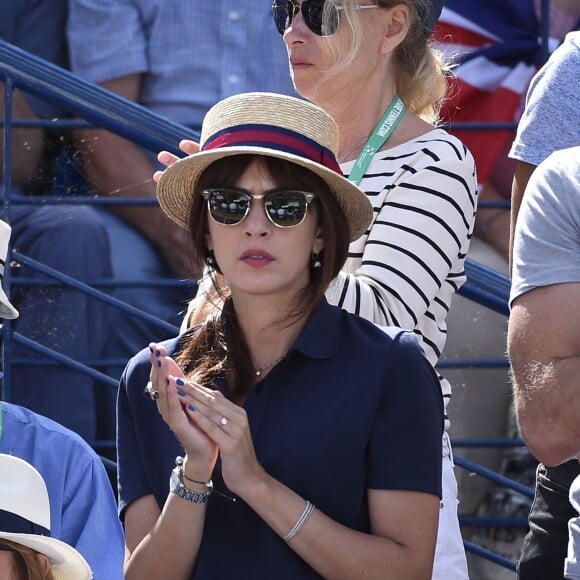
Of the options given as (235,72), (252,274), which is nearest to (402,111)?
(252,274)

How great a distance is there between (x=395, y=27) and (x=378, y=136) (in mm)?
278

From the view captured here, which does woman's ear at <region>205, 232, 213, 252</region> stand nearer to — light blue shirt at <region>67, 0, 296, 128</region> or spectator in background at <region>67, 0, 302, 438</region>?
spectator in background at <region>67, 0, 302, 438</region>

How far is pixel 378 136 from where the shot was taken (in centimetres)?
298

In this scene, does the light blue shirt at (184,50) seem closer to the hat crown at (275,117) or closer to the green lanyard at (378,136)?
the green lanyard at (378,136)

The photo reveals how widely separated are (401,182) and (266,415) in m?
0.67

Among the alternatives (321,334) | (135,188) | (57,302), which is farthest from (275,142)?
(135,188)

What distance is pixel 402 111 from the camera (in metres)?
3.05

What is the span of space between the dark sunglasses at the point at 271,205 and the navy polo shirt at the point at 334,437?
0.23 meters

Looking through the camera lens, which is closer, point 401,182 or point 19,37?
point 401,182

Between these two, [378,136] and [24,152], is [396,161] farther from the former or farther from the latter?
[24,152]

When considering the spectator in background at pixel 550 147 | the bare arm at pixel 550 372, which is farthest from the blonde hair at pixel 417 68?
the bare arm at pixel 550 372

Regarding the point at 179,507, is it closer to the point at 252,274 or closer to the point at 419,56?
the point at 252,274

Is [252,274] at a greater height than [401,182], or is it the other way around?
[401,182]

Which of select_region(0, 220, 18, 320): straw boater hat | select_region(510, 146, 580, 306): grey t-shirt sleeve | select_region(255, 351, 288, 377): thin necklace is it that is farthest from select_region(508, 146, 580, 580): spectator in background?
select_region(0, 220, 18, 320): straw boater hat
